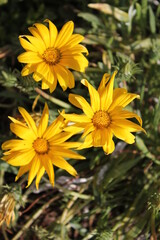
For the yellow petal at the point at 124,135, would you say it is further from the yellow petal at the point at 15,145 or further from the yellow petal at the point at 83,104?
the yellow petal at the point at 15,145

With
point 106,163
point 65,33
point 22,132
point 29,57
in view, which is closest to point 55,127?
point 22,132

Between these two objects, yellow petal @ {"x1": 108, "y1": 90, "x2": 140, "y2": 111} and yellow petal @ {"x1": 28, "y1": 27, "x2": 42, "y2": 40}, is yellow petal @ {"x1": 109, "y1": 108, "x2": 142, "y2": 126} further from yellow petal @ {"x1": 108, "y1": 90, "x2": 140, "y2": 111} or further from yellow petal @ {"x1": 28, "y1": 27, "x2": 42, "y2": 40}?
yellow petal @ {"x1": 28, "y1": 27, "x2": 42, "y2": 40}

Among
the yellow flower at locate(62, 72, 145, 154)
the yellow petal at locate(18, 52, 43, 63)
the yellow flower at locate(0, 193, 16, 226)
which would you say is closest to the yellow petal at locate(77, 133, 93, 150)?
the yellow flower at locate(62, 72, 145, 154)

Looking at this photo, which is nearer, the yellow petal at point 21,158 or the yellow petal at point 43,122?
the yellow petal at point 21,158

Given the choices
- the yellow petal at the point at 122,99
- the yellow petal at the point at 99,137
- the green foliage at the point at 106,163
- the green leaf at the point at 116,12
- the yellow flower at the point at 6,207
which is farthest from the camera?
the green leaf at the point at 116,12

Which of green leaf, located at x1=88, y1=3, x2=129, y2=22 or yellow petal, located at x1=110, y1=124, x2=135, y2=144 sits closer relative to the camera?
yellow petal, located at x1=110, y1=124, x2=135, y2=144

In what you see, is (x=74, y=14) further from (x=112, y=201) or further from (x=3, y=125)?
(x=112, y=201)

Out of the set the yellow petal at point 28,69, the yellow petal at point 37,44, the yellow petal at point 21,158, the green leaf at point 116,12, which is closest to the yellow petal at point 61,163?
the yellow petal at point 21,158
